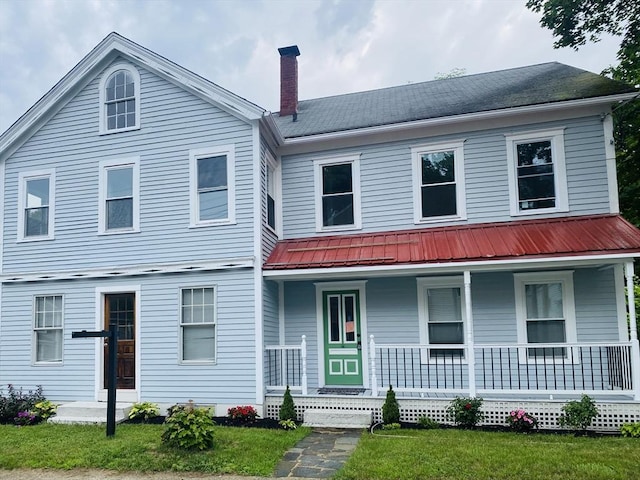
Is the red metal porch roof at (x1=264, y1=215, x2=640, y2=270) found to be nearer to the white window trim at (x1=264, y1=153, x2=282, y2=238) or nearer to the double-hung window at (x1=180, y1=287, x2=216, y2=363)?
the white window trim at (x1=264, y1=153, x2=282, y2=238)

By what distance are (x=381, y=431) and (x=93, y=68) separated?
10332 mm

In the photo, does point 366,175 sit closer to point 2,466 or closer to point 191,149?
point 191,149

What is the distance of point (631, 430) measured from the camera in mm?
7395

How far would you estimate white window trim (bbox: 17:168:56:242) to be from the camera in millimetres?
10922

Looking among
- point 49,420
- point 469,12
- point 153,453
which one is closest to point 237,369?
point 153,453

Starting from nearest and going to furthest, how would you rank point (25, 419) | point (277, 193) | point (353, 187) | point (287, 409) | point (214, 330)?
point (287, 409), point (25, 419), point (214, 330), point (353, 187), point (277, 193)

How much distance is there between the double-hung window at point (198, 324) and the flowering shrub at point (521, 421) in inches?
232

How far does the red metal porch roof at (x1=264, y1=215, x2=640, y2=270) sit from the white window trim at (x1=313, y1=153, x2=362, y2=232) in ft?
0.90

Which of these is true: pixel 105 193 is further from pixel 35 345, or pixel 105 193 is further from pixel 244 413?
pixel 244 413

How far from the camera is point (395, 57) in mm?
33031

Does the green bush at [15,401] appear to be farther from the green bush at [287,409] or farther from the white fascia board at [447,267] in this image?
the white fascia board at [447,267]

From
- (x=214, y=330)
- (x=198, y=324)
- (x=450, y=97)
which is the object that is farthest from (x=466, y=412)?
(x=450, y=97)

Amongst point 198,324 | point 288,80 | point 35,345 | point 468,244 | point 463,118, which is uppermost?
point 288,80

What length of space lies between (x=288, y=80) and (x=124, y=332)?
8.34 metres
